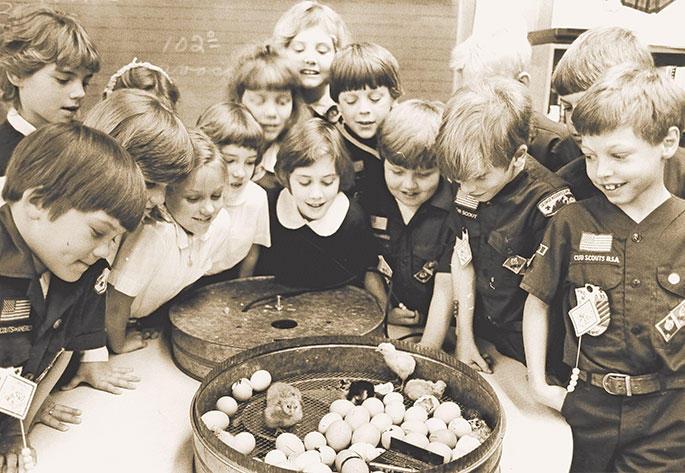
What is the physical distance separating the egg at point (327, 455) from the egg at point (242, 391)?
25 centimetres

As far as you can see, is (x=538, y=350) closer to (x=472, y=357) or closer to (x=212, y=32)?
(x=472, y=357)

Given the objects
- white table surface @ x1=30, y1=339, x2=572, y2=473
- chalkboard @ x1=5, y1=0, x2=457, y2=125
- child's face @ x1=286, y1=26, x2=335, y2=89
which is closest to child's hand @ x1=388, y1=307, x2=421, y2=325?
white table surface @ x1=30, y1=339, x2=572, y2=473

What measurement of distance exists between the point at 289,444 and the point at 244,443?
92 mm

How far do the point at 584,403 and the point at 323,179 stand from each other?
3.24ft

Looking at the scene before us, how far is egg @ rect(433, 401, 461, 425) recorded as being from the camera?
1.38 meters

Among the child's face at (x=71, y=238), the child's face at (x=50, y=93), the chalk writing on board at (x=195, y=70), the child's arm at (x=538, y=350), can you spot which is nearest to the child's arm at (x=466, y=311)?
the child's arm at (x=538, y=350)

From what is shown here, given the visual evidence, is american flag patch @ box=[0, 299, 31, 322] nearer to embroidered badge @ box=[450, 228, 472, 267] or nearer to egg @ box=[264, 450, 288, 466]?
egg @ box=[264, 450, 288, 466]

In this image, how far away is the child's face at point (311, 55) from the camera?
2336mm

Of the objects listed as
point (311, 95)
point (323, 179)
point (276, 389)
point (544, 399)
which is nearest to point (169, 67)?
point (311, 95)

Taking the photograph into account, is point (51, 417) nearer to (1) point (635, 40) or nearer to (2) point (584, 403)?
(2) point (584, 403)

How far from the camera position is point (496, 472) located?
1.21 meters

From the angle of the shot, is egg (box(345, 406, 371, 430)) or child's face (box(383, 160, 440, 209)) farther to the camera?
child's face (box(383, 160, 440, 209))

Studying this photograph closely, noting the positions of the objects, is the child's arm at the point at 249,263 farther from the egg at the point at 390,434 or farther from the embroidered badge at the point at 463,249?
the egg at the point at 390,434

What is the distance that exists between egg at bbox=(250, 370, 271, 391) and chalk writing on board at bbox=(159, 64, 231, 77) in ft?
5.68
